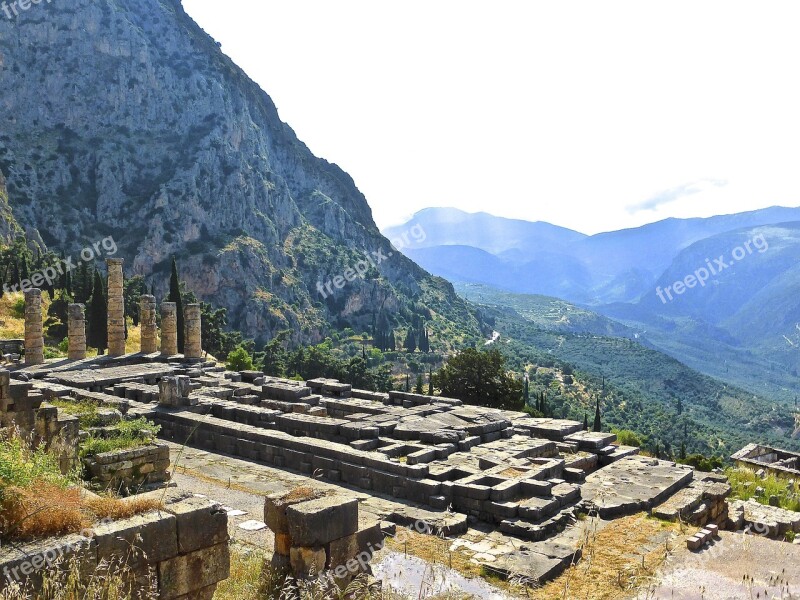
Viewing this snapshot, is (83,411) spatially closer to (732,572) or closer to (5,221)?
(732,572)

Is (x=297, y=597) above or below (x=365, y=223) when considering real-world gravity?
below

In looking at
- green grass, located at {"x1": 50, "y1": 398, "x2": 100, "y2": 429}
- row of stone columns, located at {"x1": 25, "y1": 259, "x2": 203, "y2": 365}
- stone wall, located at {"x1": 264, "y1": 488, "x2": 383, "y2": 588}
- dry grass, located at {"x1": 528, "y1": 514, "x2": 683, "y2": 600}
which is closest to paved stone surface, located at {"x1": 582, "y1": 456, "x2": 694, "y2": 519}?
dry grass, located at {"x1": 528, "y1": 514, "x2": 683, "y2": 600}

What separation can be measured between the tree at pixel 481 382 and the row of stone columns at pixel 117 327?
1326 cm

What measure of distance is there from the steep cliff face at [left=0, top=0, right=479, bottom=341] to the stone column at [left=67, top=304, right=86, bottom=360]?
56.7m

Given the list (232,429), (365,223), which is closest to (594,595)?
(232,429)

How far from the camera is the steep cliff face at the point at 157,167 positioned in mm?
87750

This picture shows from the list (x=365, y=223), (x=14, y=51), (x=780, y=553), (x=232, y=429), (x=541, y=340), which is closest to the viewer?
(x=780, y=553)

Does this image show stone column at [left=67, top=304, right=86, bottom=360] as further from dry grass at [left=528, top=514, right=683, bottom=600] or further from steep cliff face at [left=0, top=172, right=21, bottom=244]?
steep cliff face at [left=0, top=172, right=21, bottom=244]

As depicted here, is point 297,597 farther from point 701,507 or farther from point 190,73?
point 190,73

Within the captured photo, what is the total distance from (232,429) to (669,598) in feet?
36.9

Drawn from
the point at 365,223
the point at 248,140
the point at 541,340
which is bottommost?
the point at 541,340

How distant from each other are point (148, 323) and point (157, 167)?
229ft

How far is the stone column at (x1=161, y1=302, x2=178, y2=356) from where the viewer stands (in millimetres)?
31609

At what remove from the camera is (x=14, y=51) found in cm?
9006
